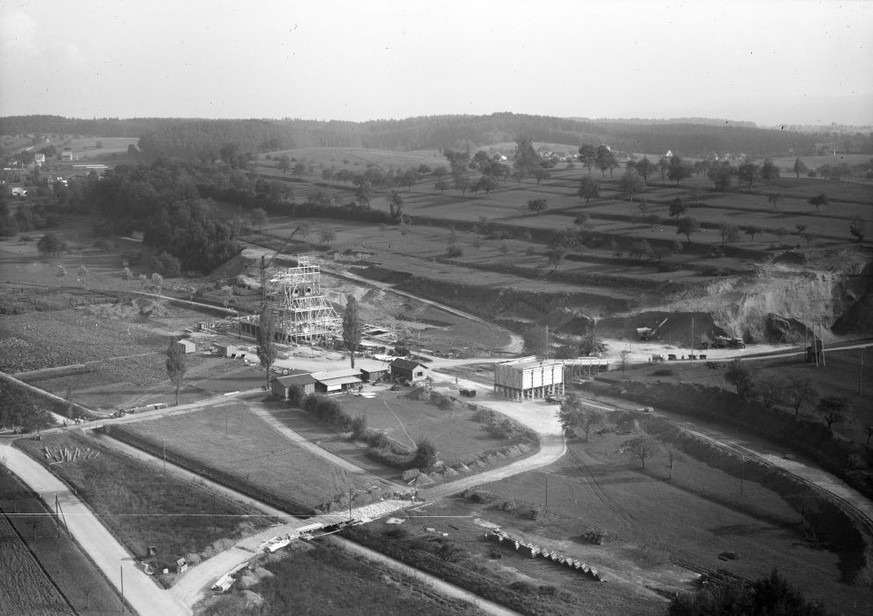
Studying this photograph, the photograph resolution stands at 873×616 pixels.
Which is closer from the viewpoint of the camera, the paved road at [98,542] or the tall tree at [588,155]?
the paved road at [98,542]

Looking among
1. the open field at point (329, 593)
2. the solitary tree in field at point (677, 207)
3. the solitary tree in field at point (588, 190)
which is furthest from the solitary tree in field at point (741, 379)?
the solitary tree in field at point (588, 190)

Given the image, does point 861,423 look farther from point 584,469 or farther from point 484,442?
point 484,442

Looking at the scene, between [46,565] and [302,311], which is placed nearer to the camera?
[46,565]

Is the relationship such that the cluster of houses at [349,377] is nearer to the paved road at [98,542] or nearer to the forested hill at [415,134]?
the paved road at [98,542]

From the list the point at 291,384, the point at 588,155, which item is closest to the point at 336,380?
the point at 291,384

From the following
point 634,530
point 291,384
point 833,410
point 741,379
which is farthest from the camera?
point 291,384

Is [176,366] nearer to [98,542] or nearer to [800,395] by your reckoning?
[98,542]

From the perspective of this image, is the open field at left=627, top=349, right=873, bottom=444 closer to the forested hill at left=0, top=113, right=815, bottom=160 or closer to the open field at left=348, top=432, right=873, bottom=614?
the open field at left=348, top=432, right=873, bottom=614
